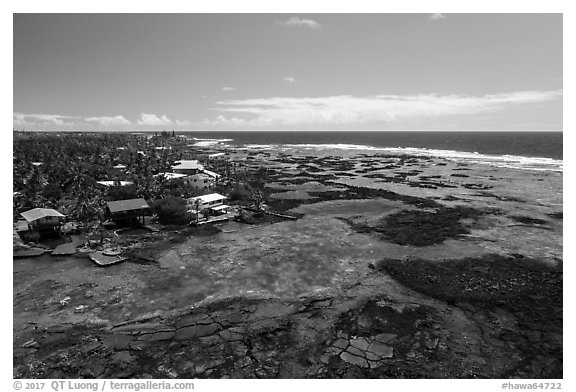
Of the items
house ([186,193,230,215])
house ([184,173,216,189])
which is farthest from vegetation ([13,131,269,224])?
house ([186,193,230,215])

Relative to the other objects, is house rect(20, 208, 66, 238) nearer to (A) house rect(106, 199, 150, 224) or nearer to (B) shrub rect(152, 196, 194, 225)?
(A) house rect(106, 199, 150, 224)

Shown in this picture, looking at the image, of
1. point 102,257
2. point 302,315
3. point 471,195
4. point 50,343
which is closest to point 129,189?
point 102,257

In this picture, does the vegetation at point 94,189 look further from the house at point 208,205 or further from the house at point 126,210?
the house at point 126,210

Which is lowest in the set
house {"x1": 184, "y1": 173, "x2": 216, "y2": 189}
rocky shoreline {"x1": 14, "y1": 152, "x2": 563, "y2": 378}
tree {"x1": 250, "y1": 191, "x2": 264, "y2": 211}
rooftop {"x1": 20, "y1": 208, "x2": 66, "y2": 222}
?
rocky shoreline {"x1": 14, "y1": 152, "x2": 563, "y2": 378}

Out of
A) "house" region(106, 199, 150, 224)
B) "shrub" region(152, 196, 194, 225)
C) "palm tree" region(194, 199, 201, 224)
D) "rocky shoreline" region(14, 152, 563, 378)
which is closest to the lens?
"rocky shoreline" region(14, 152, 563, 378)

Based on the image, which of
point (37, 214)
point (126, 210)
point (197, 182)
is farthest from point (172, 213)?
point (197, 182)

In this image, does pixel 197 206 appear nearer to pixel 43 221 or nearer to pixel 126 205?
pixel 126 205

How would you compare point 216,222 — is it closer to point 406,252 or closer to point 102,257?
point 102,257
